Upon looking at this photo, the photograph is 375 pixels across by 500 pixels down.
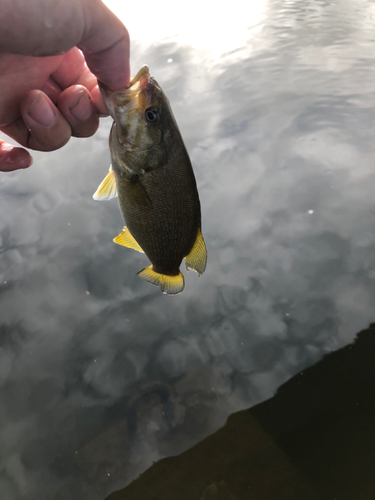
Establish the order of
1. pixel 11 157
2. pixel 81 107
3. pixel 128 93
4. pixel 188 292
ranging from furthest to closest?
pixel 188 292
pixel 11 157
pixel 81 107
pixel 128 93

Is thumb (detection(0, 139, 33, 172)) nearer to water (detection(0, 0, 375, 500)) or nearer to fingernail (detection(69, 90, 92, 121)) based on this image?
fingernail (detection(69, 90, 92, 121))

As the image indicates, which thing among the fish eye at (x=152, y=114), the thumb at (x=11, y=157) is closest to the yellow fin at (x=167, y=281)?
the fish eye at (x=152, y=114)

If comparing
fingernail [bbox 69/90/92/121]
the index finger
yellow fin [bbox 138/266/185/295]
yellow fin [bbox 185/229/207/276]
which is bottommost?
yellow fin [bbox 138/266/185/295]

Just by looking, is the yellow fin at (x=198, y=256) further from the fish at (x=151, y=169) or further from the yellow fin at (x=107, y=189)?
the yellow fin at (x=107, y=189)

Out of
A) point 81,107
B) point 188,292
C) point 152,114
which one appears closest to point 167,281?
point 152,114

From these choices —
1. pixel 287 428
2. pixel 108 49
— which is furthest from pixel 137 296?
pixel 108 49

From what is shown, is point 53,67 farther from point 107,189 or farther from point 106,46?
point 107,189

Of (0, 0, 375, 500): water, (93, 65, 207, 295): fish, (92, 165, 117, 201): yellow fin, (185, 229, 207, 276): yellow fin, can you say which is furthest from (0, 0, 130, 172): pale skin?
(0, 0, 375, 500): water
